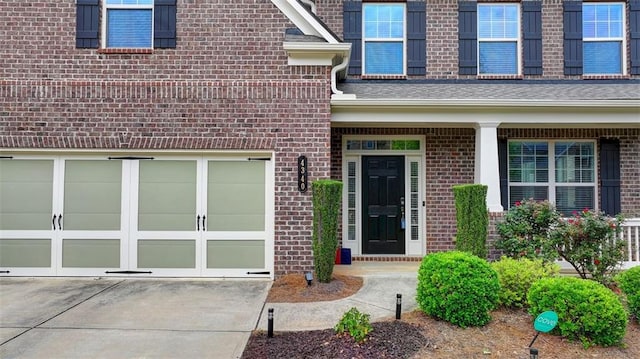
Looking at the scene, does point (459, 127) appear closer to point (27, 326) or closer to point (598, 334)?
point (598, 334)

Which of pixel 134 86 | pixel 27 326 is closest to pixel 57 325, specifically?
pixel 27 326

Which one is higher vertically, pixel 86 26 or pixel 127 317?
pixel 86 26

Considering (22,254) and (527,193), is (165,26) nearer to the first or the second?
(22,254)

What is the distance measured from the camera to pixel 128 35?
7.18 metres

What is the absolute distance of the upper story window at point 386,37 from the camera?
9.02 metres

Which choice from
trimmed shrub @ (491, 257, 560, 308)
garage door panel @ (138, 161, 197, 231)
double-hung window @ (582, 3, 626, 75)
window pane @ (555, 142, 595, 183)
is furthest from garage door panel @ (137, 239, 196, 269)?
double-hung window @ (582, 3, 626, 75)

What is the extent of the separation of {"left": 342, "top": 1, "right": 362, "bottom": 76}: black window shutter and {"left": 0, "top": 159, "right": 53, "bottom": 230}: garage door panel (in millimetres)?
6215

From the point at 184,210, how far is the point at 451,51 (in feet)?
21.5

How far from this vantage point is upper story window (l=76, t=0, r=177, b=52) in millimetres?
7012

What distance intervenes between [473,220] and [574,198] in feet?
11.9

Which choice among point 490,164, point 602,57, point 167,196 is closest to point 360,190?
point 490,164

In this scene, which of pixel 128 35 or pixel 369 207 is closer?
pixel 128 35

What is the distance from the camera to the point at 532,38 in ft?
29.5

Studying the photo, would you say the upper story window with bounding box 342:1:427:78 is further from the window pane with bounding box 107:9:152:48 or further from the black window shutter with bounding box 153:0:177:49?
the window pane with bounding box 107:9:152:48
